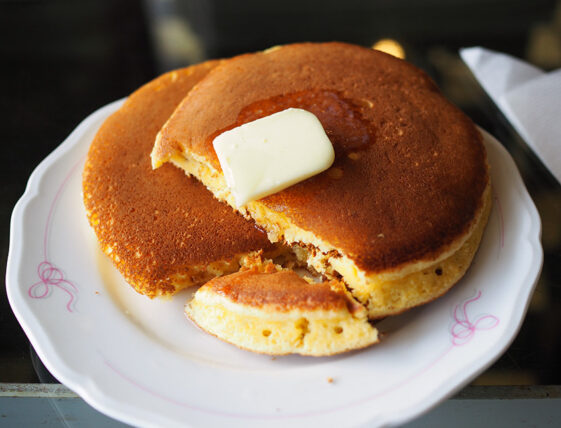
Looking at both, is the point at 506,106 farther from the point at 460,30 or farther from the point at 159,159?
the point at 159,159

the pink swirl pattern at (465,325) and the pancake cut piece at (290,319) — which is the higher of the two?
the pancake cut piece at (290,319)

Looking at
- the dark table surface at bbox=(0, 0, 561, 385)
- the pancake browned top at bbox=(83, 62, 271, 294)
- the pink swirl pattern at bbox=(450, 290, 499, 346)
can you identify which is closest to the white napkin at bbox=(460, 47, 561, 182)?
the dark table surface at bbox=(0, 0, 561, 385)

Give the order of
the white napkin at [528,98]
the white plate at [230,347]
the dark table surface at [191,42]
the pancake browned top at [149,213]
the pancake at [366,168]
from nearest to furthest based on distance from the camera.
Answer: the white plate at [230,347], the pancake at [366,168], the pancake browned top at [149,213], the white napkin at [528,98], the dark table surface at [191,42]

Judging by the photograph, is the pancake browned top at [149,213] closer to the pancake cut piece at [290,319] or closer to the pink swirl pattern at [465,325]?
the pancake cut piece at [290,319]

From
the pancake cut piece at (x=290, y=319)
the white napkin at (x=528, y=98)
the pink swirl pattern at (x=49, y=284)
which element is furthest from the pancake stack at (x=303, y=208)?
the white napkin at (x=528, y=98)

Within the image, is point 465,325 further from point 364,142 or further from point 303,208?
point 364,142

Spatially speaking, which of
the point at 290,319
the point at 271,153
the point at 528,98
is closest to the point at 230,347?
the point at 290,319

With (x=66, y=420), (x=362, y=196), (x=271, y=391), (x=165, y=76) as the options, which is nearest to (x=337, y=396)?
(x=271, y=391)
